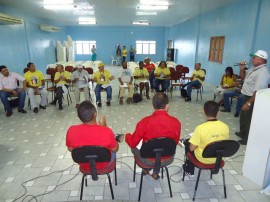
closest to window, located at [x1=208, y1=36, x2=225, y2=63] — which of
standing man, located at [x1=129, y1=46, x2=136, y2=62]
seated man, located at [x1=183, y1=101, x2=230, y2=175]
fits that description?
seated man, located at [x1=183, y1=101, x2=230, y2=175]

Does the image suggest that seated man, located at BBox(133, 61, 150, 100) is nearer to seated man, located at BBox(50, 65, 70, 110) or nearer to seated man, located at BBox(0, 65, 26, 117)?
seated man, located at BBox(50, 65, 70, 110)

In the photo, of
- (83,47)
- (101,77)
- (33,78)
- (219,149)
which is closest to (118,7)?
(101,77)

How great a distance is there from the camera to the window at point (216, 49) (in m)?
7.68

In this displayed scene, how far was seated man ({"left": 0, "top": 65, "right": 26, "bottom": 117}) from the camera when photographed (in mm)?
4723

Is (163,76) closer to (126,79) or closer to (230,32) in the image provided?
(126,79)

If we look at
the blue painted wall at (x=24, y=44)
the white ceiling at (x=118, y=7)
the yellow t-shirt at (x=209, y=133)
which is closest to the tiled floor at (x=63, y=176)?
the yellow t-shirt at (x=209, y=133)

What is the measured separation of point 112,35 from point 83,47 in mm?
2668

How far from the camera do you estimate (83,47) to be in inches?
667

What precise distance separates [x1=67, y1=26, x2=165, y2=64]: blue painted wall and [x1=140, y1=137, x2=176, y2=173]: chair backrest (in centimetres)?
1537

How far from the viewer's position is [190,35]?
35.5ft

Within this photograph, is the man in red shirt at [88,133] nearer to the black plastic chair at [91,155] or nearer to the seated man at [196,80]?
the black plastic chair at [91,155]

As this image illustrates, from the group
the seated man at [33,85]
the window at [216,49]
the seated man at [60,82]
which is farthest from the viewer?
the window at [216,49]

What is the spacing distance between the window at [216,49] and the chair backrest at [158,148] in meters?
6.78

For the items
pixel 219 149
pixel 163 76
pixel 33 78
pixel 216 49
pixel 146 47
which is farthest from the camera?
pixel 146 47
